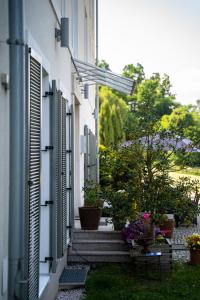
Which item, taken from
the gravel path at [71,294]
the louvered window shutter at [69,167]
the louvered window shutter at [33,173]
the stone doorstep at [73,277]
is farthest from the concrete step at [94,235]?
the louvered window shutter at [33,173]

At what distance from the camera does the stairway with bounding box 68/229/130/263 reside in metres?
7.96

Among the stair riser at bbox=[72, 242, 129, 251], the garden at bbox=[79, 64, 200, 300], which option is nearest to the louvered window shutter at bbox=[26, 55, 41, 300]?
the garden at bbox=[79, 64, 200, 300]

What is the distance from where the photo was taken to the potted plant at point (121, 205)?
7539mm

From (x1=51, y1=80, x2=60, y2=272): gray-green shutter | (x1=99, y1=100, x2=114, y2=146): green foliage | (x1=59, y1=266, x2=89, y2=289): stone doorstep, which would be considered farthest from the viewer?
(x1=99, y1=100, x2=114, y2=146): green foliage

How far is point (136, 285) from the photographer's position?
6.81 m

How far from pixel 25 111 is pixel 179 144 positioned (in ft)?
17.0

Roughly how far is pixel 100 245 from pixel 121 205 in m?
0.97

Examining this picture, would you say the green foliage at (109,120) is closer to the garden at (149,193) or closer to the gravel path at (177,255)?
the gravel path at (177,255)

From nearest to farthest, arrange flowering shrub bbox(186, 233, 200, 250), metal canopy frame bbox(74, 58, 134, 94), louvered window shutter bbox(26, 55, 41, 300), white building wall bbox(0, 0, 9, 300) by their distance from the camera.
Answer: white building wall bbox(0, 0, 9, 300) → louvered window shutter bbox(26, 55, 41, 300) → flowering shrub bbox(186, 233, 200, 250) → metal canopy frame bbox(74, 58, 134, 94)

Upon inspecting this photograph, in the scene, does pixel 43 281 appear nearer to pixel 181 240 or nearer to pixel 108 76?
pixel 108 76

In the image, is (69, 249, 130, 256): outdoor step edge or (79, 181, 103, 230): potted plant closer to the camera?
(69, 249, 130, 256): outdoor step edge

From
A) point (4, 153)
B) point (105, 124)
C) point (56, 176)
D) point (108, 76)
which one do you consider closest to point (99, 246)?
point (56, 176)

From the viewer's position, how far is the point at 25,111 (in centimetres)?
369

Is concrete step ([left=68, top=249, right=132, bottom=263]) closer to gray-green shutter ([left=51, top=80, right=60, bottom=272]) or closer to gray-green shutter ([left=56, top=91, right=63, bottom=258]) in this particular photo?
gray-green shutter ([left=56, top=91, right=63, bottom=258])
